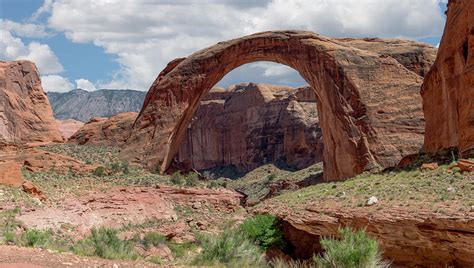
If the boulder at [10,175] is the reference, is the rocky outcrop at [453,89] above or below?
above

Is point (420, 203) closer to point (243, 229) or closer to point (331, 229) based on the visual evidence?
point (331, 229)

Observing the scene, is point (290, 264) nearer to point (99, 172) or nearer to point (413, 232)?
point (413, 232)

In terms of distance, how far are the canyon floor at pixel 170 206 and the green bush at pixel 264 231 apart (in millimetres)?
348

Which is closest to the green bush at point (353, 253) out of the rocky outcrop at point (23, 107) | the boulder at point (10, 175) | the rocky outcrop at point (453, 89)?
the rocky outcrop at point (453, 89)

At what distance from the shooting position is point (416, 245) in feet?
36.0

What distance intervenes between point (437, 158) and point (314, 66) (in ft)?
40.3

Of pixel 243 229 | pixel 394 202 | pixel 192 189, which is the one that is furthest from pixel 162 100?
pixel 394 202

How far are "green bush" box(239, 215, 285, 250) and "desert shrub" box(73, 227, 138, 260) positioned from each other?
4.02 m

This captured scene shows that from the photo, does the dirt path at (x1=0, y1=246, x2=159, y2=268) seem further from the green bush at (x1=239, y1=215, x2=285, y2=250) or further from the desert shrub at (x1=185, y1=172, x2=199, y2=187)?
the desert shrub at (x1=185, y1=172, x2=199, y2=187)

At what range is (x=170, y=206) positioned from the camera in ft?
73.4

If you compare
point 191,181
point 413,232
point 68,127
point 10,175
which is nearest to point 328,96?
point 191,181

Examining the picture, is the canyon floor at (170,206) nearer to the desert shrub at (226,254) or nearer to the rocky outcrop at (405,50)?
the desert shrub at (226,254)

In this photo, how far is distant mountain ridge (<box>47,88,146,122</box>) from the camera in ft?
413

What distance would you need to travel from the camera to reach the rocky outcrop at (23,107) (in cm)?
3212
